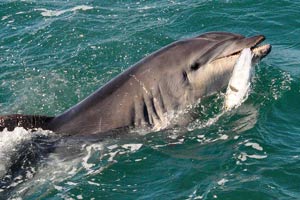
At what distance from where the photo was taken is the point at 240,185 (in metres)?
10.1

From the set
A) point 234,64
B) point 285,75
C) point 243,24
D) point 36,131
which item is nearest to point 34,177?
point 36,131

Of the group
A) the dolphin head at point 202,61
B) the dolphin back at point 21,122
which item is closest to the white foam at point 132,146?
the dolphin head at point 202,61

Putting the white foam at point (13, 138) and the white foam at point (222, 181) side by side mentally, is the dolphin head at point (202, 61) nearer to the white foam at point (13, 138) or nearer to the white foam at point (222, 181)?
the white foam at point (222, 181)

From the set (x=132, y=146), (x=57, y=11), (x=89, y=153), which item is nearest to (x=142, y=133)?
(x=132, y=146)

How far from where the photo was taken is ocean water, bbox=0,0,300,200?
1055cm

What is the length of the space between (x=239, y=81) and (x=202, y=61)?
86 cm

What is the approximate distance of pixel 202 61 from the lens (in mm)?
12414

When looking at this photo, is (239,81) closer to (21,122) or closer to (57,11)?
(21,122)

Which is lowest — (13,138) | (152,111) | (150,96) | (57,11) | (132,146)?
(132,146)

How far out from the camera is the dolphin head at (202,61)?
485 inches

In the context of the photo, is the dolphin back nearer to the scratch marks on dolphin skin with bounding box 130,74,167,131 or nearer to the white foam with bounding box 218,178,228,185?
the scratch marks on dolphin skin with bounding box 130,74,167,131

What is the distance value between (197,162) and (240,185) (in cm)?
116

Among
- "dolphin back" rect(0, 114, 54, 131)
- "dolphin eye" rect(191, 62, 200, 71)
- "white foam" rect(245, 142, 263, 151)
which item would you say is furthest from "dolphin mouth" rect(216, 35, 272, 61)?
"dolphin back" rect(0, 114, 54, 131)

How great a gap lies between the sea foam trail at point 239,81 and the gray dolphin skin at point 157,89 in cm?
29
